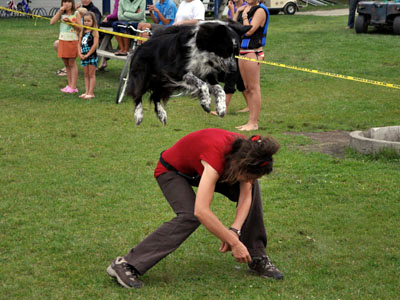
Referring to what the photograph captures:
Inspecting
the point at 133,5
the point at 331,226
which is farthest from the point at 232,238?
the point at 133,5

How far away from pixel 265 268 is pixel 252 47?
4.63 metres

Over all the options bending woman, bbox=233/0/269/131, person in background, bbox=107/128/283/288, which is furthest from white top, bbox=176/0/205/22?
person in background, bbox=107/128/283/288

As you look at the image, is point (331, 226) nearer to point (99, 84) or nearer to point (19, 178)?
point (19, 178)

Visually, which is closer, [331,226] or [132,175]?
[331,226]

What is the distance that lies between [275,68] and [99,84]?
13.9 feet

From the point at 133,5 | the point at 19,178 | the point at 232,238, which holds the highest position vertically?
the point at 133,5

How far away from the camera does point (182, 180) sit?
427cm

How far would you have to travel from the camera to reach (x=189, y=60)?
387 centimetres

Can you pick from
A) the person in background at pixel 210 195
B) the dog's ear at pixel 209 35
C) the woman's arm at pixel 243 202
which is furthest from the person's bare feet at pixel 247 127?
the dog's ear at pixel 209 35

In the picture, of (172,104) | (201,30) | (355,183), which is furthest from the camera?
(172,104)

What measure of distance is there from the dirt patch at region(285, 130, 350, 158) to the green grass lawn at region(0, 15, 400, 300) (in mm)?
217

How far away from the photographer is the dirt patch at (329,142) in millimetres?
7902

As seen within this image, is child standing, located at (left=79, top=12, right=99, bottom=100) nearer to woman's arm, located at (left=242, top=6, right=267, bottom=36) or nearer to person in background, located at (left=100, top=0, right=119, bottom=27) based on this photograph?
person in background, located at (left=100, top=0, right=119, bottom=27)

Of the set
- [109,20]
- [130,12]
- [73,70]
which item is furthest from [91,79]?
[109,20]
